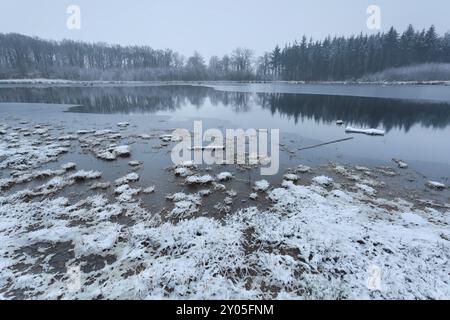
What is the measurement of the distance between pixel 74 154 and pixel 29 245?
26.6 ft

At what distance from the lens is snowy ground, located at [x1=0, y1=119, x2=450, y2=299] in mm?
4781

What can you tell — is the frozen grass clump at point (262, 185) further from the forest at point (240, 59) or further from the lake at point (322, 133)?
the forest at point (240, 59)

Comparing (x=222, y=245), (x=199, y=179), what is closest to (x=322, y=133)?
(x=199, y=179)

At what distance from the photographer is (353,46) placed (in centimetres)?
8369

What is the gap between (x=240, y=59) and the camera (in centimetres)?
11525

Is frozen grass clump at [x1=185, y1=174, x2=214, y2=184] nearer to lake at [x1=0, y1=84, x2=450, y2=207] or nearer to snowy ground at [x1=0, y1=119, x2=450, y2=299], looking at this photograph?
snowy ground at [x1=0, y1=119, x2=450, y2=299]

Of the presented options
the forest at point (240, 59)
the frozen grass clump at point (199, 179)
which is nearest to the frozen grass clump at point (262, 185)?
the frozen grass clump at point (199, 179)

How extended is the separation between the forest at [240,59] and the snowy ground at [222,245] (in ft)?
300

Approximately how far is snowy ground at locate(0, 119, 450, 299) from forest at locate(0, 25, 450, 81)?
300 feet

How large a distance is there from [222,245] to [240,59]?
12197 cm

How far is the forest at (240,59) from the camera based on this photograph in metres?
76.7

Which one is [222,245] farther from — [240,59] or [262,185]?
[240,59]

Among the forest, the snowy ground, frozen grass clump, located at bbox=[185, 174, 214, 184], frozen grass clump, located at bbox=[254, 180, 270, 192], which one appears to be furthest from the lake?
the forest

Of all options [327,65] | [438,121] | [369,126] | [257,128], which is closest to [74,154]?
[257,128]
